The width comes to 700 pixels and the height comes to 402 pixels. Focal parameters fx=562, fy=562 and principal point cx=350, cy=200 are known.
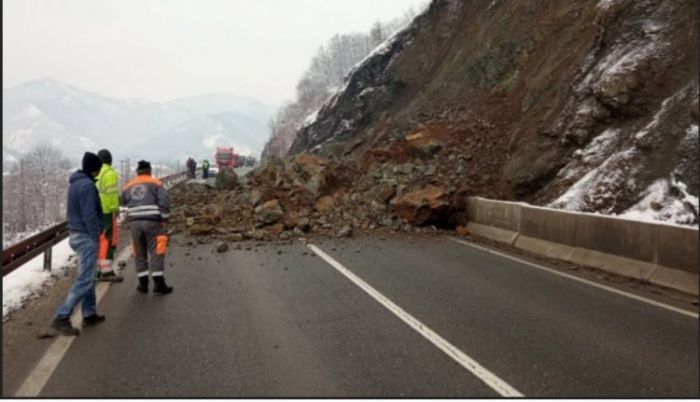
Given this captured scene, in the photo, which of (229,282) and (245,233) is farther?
(245,233)

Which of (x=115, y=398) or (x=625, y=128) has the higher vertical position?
(x=625, y=128)

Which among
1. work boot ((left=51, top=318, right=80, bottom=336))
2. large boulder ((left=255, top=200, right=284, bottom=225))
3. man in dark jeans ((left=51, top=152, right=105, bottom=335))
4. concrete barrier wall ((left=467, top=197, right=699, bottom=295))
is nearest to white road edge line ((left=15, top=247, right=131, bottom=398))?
work boot ((left=51, top=318, right=80, bottom=336))

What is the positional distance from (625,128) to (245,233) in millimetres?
8997

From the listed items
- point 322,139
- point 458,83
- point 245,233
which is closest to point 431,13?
point 458,83

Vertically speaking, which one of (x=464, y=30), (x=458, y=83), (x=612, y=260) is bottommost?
(x=612, y=260)

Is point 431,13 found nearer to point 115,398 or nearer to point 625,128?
point 625,128

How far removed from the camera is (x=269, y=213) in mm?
14359

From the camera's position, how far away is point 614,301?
22.9 feet

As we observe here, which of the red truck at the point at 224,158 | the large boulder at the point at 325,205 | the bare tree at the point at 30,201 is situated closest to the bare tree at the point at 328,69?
the bare tree at the point at 30,201

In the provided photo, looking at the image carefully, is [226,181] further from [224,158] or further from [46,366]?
[224,158]

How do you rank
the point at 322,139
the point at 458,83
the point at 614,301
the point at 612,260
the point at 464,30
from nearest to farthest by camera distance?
1. the point at 614,301
2. the point at 612,260
3. the point at 458,83
4. the point at 464,30
5. the point at 322,139

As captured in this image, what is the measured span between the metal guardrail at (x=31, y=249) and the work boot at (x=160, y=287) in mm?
1940

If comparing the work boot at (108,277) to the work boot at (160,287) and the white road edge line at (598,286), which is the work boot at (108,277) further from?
the white road edge line at (598,286)

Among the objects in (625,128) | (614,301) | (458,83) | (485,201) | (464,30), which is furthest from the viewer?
(464,30)
